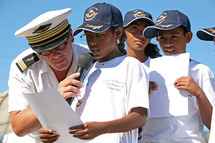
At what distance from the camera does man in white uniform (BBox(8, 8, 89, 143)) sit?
399 cm

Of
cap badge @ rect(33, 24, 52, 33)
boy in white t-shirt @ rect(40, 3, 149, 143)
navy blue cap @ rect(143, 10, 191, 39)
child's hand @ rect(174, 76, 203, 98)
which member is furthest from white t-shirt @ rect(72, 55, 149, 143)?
navy blue cap @ rect(143, 10, 191, 39)

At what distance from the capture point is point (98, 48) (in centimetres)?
382

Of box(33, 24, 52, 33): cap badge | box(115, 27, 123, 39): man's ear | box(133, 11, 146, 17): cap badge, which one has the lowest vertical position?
box(133, 11, 146, 17): cap badge

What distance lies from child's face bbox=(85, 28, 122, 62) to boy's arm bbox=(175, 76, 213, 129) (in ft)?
2.49

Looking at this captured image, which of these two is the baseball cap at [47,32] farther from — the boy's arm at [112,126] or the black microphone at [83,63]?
the boy's arm at [112,126]

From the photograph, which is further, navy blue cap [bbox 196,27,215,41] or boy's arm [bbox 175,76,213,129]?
navy blue cap [bbox 196,27,215,41]

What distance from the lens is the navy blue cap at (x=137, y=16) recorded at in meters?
5.04

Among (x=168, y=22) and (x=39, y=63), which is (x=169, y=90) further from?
(x=39, y=63)

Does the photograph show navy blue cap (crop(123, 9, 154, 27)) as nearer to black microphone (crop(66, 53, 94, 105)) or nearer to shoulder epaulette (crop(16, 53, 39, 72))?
shoulder epaulette (crop(16, 53, 39, 72))

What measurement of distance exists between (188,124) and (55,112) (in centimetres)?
160

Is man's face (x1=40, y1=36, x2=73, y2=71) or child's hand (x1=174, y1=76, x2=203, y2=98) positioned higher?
man's face (x1=40, y1=36, x2=73, y2=71)

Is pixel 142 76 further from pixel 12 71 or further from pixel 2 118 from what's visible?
pixel 2 118

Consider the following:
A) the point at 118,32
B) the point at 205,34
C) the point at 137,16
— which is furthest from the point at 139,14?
the point at 118,32

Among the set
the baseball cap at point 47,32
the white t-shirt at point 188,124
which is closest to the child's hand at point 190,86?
the white t-shirt at point 188,124
